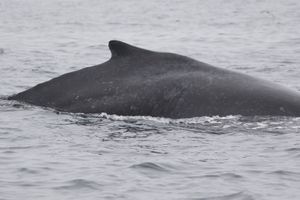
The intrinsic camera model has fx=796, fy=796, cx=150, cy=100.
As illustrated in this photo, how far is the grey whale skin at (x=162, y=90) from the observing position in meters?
12.1

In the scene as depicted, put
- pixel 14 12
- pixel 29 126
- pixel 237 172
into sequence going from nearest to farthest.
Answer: pixel 237 172 → pixel 29 126 → pixel 14 12

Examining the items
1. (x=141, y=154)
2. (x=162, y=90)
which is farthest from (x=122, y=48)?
(x=141, y=154)

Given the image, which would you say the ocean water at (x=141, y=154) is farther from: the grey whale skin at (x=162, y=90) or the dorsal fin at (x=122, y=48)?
the dorsal fin at (x=122, y=48)

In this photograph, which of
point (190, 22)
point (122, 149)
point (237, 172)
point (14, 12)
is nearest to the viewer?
point (237, 172)

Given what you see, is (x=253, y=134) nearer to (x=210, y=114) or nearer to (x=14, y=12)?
(x=210, y=114)

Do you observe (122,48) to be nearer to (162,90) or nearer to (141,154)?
(162,90)

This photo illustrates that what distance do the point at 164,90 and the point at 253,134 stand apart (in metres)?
1.79

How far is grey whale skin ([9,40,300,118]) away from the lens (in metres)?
12.1

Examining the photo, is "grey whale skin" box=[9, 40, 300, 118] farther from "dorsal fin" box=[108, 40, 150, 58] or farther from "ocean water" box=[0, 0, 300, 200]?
"ocean water" box=[0, 0, 300, 200]

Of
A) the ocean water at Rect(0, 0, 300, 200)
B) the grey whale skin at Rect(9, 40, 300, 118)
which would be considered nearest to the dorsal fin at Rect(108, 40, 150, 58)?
the grey whale skin at Rect(9, 40, 300, 118)

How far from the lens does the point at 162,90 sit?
12398 mm


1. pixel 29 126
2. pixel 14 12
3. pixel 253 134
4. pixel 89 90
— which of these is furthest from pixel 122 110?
pixel 14 12

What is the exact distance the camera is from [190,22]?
133 feet

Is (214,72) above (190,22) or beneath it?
beneath
